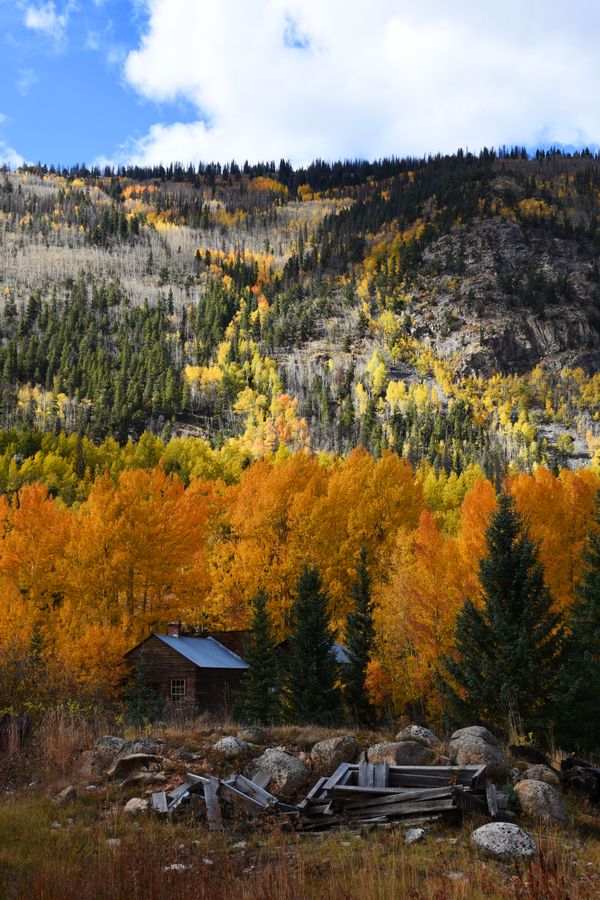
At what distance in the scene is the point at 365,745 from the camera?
549 inches

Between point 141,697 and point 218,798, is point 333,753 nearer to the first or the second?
point 218,798

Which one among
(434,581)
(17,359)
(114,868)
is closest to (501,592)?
(434,581)

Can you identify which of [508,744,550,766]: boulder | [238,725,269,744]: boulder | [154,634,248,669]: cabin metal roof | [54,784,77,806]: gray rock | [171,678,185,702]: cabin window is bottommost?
[171,678,185,702]: cabin window

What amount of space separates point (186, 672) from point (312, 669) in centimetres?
971

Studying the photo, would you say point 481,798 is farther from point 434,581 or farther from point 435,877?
point 434,581

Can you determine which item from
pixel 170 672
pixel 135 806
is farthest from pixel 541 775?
pixel 170 672

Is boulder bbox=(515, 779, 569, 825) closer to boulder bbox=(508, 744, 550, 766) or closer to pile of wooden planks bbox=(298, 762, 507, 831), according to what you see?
pile of wooden planks bbox=(298, 762, 507, 831)

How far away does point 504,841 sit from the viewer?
8.82 metres

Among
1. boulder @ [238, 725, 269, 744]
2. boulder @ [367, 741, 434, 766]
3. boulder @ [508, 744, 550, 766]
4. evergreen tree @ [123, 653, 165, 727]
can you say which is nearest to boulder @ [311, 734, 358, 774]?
boulder @ [367, 741, 434, 766]

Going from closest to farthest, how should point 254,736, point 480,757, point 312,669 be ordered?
point 480,757, point 254,736, point 312,669

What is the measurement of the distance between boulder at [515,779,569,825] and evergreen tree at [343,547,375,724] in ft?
65.2

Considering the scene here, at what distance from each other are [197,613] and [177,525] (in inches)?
267

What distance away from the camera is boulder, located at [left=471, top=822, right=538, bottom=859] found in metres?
8.66

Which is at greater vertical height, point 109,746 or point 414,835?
point 109,746
